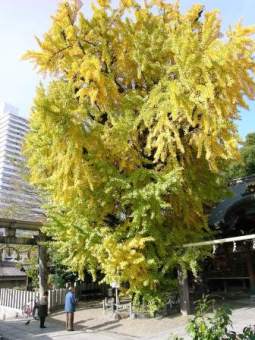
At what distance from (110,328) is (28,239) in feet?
20.6

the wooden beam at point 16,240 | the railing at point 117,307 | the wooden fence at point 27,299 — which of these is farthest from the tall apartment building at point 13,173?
the railing at point 117,307

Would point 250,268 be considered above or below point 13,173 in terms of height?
below

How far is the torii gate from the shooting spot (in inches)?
608

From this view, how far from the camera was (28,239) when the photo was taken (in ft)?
52.5

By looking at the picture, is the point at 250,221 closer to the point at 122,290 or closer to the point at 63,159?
the point at 122,290

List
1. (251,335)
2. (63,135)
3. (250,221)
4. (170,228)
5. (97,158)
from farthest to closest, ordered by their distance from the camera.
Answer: (250,221) → (170,228) → (97,158) → (63,135) → (251,335)

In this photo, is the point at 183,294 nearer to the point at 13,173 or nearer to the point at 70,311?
the point at 70,311

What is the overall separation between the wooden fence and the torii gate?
47cm

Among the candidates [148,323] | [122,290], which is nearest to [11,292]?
[122,290]

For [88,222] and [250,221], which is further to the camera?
[250,221]

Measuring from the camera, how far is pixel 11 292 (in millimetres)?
16750

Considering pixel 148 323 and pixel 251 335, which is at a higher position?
pixel 251 335

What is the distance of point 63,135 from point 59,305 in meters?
8.83

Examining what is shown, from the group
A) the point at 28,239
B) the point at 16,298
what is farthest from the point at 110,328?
the point at 16,298
